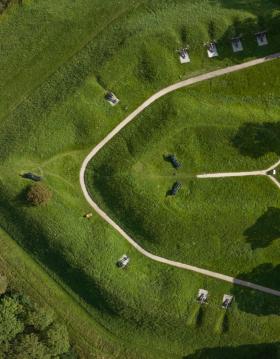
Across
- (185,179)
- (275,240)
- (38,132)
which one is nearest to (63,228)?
(38,132)

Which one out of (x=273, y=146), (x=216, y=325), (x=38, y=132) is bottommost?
(x=216, y=325)

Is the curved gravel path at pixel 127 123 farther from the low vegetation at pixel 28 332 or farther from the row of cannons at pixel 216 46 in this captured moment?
the low vegetation at pixel 28 332

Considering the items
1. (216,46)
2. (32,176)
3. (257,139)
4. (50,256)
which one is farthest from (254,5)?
(50,256)

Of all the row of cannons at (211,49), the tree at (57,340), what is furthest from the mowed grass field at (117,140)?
the tree at (57,340)

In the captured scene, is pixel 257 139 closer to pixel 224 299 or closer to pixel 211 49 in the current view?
pixel 211 49

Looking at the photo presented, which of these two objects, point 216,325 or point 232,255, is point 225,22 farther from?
point 216,325

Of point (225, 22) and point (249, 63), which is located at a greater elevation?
point (225, 22)
